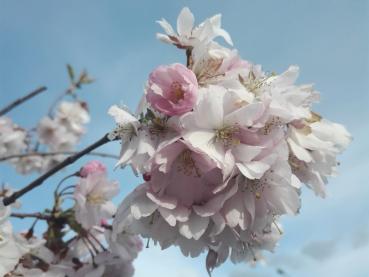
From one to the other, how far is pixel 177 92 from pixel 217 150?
0.17 meters

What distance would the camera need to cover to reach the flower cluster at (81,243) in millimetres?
1882

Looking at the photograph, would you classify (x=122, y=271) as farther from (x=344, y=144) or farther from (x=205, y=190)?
(x=344, y=144)

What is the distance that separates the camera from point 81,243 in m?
2.03

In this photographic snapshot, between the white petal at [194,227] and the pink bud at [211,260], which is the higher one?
the white petal at [194,227]

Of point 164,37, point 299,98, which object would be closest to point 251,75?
point 299,98

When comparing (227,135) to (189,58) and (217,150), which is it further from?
(189,58)

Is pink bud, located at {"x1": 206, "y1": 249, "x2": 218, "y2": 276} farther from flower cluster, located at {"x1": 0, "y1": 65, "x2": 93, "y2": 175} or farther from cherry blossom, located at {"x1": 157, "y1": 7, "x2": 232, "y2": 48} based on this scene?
flower cluster, located at {"x1": 0, "y1": 65, "x2": 93, "y2": 175}

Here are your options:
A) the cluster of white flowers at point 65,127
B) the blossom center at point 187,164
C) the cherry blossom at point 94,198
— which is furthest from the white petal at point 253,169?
the cluster of white flowers at point 65,127

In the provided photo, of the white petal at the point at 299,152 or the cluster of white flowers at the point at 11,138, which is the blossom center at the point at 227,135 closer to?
the white petal at the point at 299,152

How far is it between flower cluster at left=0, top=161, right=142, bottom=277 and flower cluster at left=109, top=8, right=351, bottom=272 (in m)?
0.63

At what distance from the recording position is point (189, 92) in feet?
4.01

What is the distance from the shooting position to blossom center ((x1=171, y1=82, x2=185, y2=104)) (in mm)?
1240

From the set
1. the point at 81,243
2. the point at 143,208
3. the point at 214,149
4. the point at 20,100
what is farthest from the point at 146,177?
the point at 20,100

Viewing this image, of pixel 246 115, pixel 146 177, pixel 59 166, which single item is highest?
pixel 246 115
